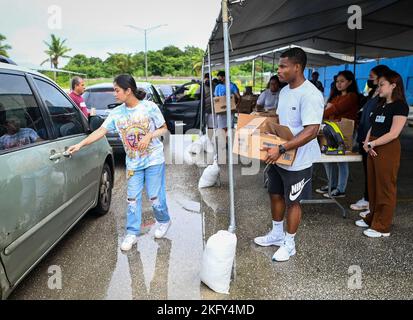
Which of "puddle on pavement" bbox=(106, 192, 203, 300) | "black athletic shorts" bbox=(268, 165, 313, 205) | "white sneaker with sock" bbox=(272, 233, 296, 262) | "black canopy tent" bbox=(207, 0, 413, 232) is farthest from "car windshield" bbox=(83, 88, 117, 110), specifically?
"white sneaker with sock" bbox=(272, 233, 296, 262)

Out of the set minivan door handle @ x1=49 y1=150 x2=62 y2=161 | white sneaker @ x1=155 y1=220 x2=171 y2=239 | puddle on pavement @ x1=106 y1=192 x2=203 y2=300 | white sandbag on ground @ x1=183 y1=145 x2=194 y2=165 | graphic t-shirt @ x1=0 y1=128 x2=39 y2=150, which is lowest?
puddle on pavement @ x1=106 y1=192 x2=203 y2=300

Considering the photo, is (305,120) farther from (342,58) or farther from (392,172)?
(342,58)

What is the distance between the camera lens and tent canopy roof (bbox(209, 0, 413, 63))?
171 inches

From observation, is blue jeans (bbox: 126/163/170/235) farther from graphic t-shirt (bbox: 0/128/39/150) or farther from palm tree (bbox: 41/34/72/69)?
palm tree (bbox: 41/34/72/69)

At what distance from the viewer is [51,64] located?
67875 mm

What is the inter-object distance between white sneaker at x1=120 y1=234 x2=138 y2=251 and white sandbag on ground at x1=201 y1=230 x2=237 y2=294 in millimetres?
1072

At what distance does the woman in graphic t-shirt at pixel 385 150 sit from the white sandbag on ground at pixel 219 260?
189cm

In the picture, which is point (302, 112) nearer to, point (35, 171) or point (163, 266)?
point (163, 266)

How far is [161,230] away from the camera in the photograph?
3.85 meters

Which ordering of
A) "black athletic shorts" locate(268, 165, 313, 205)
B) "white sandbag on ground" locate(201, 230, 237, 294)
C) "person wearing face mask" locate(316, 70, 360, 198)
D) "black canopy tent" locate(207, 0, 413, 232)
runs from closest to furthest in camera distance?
"white sandbag on ground" locate(201, 230, 237, 294) → "black athletic shorts" locate(268, 165, 313, 205) → "black canopy tent" locate(207, 0, 413, 232) → "person wearing face mask" locate(316, 70, 360, 198)

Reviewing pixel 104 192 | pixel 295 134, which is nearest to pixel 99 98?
pixel 104 192

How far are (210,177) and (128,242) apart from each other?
2.24 meters

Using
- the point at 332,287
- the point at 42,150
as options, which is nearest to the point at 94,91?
the point at 42,150

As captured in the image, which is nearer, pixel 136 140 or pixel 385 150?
pixel 136 140
